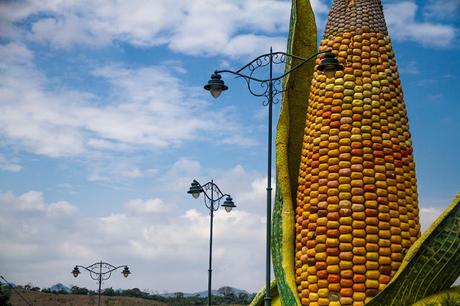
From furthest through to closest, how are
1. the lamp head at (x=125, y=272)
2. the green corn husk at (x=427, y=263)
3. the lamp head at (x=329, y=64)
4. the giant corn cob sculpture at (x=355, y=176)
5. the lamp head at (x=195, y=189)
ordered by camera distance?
the lamp head at (x=125, y=272)
the lamp head at (x=195, y=189)
the giant corn cob sculpture at (x=355, y=176)
the green corn husk at (x=427, y=263)
the lamp head at (x=329, y=64)

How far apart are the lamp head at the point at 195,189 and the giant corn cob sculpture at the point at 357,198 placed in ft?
13.4

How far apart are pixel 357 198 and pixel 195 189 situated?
6498 mm

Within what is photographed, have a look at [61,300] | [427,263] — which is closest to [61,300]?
[61,300]

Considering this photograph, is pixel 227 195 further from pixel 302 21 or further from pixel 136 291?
pixel 136 291

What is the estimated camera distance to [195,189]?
1877cm

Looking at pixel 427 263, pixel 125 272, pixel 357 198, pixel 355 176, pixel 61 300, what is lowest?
pixel 427 263

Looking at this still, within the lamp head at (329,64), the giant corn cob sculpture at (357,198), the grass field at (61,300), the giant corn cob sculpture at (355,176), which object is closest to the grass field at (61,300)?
the grass field at (61,300)

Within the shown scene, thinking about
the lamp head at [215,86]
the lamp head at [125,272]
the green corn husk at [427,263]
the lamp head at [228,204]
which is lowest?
the green corn husk at [427,263]

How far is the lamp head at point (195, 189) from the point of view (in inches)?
740

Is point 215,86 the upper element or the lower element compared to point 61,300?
upper

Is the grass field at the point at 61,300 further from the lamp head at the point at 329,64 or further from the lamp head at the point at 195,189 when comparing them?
the lamp head at the point at 329,64

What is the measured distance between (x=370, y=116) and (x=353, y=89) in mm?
715

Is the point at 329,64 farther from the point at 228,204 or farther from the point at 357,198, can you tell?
the point at 228,204

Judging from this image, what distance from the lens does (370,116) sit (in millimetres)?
13883
